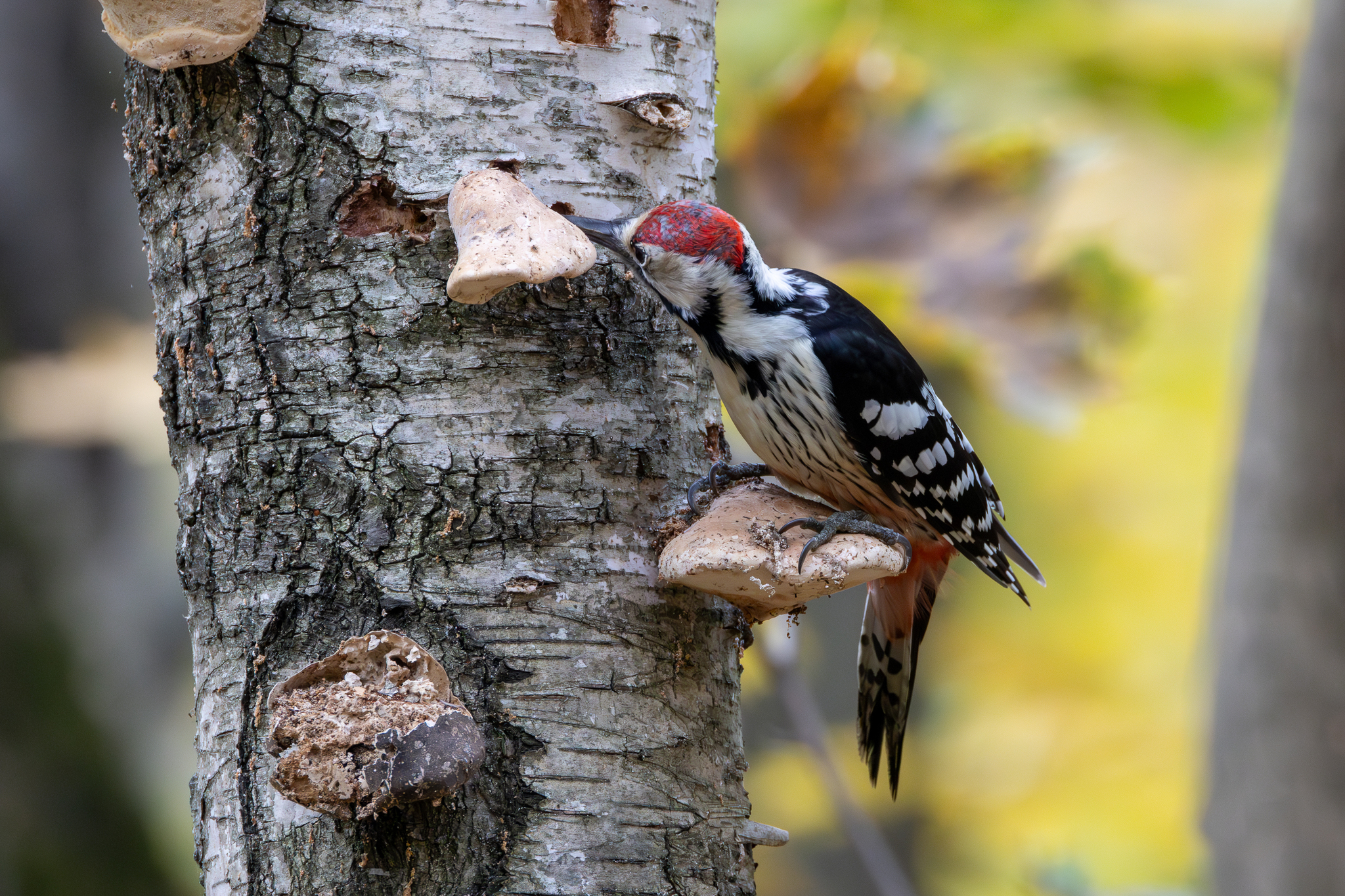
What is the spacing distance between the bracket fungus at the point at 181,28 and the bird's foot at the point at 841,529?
43.7 inches

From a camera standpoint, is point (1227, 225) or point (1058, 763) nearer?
point (1058, 763)

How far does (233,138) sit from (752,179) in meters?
2.40

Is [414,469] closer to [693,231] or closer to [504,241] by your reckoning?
[504,241]

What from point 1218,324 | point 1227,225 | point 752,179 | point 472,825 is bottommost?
point 472,825

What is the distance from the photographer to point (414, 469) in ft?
5.48

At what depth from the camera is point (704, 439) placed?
1997mm

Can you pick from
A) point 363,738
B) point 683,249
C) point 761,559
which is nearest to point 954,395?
point 683,249

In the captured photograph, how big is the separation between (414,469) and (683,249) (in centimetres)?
58

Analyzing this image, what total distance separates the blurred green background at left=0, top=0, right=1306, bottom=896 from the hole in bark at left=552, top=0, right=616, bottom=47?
157 centimetres

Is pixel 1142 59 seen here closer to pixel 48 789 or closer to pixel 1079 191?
pixel 1079 191

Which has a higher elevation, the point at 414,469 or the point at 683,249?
the point at 683,249

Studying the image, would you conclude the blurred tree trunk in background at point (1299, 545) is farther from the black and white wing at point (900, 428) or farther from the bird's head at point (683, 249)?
the bird's head at point (683, 249)

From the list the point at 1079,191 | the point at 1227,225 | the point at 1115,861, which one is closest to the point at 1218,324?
the point at 1227,225

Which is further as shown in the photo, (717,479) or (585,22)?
(717,479)
